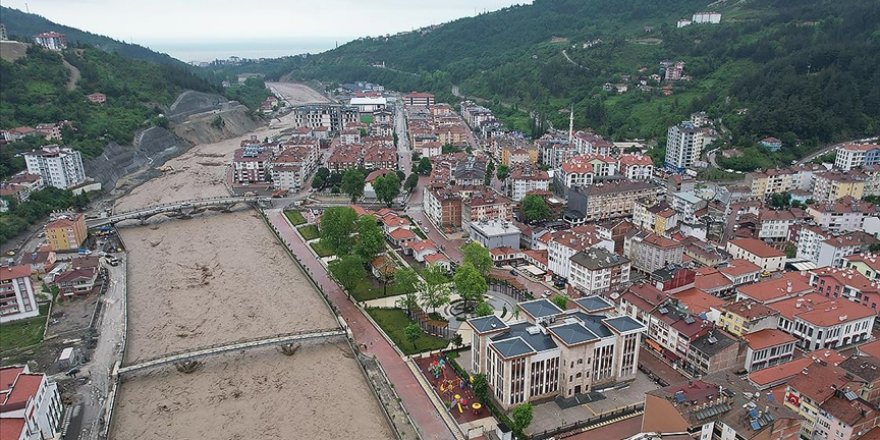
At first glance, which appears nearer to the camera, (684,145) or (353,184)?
(353,184)

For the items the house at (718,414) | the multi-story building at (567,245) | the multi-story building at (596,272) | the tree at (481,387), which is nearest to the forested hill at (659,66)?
the multi-story building at (567,245)

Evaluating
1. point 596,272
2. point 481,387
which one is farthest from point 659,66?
point 481,387

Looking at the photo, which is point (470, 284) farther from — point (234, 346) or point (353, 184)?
point (353, 184)

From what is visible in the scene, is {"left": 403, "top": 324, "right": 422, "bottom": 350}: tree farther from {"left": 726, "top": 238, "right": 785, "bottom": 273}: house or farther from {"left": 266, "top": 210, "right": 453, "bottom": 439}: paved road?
{"left": 726, "top": 238, "right": 785, "bottom": 273}: house

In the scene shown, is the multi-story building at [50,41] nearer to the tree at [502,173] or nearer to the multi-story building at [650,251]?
the tree at [502,173]

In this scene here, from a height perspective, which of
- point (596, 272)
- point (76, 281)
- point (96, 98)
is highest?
point (96, 98)

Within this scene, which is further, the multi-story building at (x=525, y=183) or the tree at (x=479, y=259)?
the multi-story building at (x=525, y=183)

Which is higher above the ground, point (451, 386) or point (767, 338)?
point (767, 338)
